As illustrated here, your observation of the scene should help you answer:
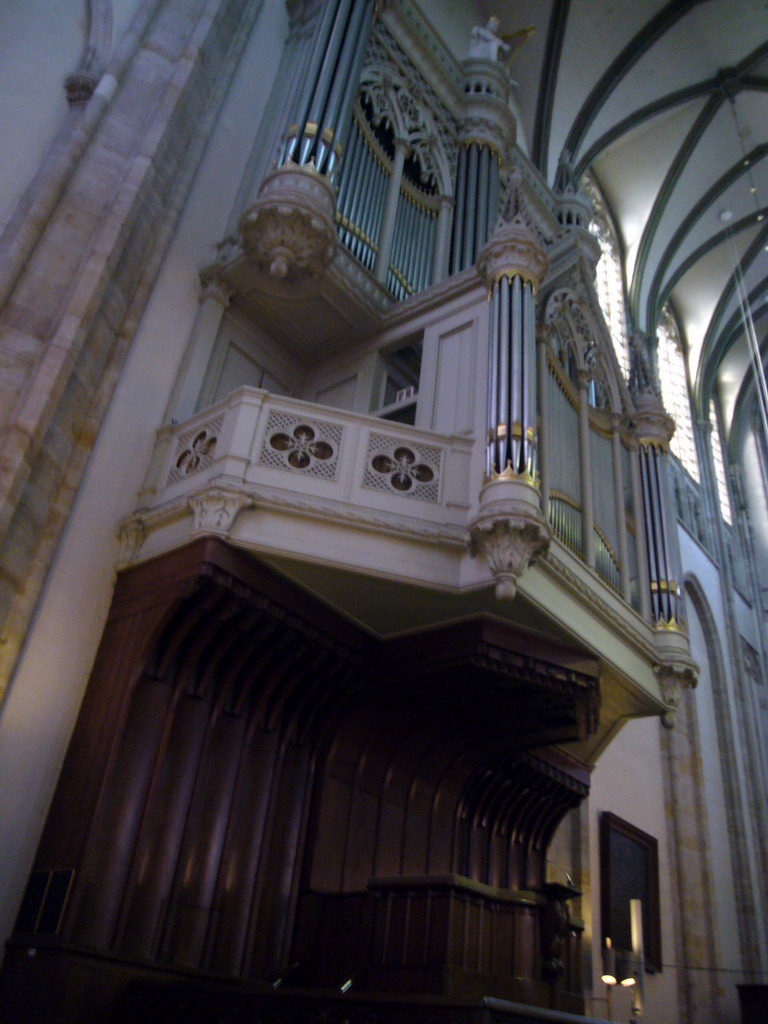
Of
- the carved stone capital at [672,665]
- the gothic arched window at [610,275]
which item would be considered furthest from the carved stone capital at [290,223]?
the gothic arched window at [610,275]

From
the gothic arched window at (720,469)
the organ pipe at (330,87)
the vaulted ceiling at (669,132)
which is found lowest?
the organ pipe at (330,87)

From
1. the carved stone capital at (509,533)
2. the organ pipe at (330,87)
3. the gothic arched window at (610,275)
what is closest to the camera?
the carved stone capital at (509,533)

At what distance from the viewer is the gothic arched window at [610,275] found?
17391mm

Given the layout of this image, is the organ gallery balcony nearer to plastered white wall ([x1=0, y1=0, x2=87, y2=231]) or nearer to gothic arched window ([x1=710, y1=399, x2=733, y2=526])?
plastered white wall ([x1=0, y1=0, x2=87, y2=231])

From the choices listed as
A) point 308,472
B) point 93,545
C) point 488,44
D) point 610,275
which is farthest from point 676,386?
point 93,545

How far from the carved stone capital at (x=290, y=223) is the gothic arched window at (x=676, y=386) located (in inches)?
471

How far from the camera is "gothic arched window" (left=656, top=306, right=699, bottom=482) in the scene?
19.2 metres

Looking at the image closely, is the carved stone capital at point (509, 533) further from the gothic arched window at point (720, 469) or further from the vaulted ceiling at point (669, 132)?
the gothic arched window at point (720, 469)

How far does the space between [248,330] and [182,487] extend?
8.56ft

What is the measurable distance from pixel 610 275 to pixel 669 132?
10.3 feet

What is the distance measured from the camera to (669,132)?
18328 millimetres

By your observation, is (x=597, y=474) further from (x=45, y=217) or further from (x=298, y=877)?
(x=45, y=217)

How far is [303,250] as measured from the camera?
8156mm

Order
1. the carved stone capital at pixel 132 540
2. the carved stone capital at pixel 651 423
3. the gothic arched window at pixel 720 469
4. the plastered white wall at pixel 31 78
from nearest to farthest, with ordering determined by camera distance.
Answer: the carved stone capital at pixel 132 540, the plastered white wall at pixel 31 78, the carved stone capital at pixel 651 423, the gothic arched window at pixel 720 469
